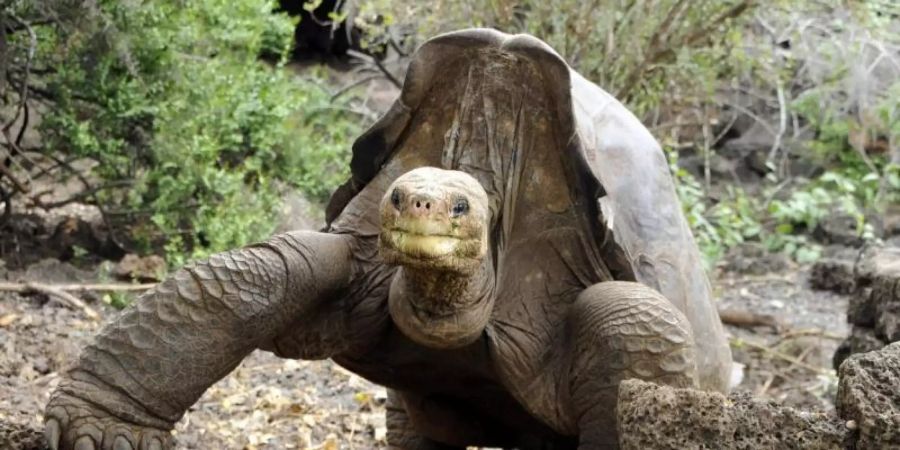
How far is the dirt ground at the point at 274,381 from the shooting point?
4039mm

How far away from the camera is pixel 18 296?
5.19m

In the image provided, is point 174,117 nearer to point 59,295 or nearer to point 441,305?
point 59,295

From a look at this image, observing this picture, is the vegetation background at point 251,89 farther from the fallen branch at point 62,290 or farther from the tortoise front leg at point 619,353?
the tortoise front leg at point 619,353

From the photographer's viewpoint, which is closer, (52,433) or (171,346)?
(52,433)

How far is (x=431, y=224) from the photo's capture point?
2.17 m

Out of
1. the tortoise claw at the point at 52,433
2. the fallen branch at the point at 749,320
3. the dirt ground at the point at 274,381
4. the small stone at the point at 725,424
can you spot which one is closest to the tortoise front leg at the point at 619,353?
the small stone at the point at 725,424

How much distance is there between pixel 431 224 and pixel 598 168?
0.92 meters

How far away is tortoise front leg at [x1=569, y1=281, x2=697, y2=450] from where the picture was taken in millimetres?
2531

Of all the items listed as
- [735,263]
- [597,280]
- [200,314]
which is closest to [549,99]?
[597,280]

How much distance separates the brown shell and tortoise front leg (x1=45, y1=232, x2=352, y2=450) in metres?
0.47

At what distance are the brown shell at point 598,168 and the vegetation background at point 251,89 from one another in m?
2.27

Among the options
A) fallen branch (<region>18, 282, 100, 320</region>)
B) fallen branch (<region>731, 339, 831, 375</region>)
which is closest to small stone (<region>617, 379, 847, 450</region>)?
fallen branch (<region>18, 282, 100, 320</region>)

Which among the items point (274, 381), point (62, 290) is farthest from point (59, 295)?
point (274, 381)

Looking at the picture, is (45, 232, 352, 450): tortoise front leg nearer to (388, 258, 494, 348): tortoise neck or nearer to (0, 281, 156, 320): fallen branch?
(388, 258, 494, 348): tortoise neck
